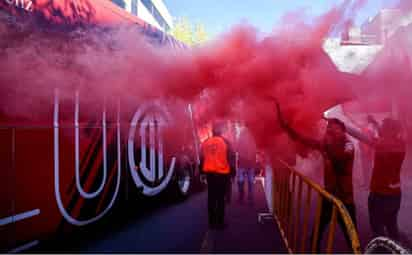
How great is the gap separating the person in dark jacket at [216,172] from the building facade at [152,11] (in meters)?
16.9

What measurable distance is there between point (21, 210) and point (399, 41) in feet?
28.4

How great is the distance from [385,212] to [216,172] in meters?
2.22

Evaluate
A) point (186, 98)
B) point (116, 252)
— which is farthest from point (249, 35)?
point (116, 252)

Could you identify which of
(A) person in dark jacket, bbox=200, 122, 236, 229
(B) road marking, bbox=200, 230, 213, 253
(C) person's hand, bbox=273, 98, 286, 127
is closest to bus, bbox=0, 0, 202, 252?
(A) person in dark jacket, bbox=200, 122, 236, 229

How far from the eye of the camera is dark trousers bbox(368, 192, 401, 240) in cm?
375

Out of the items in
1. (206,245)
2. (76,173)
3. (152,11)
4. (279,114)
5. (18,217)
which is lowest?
(206,245)

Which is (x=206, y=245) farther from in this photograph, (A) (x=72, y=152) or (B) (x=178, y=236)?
(A) (x=72, y=152)

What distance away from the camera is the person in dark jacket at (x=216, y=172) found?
5074mm

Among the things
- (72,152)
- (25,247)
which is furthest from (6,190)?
(72,152)

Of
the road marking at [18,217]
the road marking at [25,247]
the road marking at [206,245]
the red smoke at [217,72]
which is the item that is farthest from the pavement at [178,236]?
the red smoke at [217,72]

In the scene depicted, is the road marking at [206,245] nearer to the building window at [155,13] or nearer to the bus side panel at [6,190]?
the bus side panel at [6,190]

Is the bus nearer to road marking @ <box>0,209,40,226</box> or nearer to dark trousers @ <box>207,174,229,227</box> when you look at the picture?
road marking @ <box>0,209,40,226</box>

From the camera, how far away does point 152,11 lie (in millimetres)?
30797

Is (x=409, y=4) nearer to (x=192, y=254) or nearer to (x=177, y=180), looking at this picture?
(x=192, y=254)
